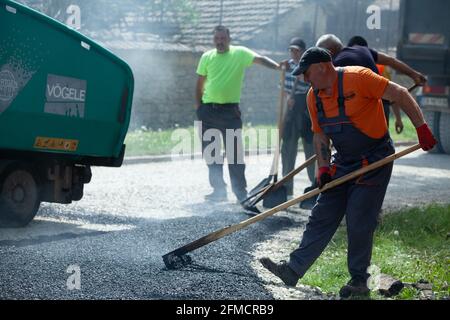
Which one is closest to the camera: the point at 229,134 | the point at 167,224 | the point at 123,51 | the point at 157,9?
the point at 167,224

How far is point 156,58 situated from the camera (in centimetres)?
1961

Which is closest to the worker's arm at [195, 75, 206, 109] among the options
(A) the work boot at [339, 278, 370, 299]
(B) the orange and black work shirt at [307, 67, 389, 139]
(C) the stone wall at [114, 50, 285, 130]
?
(B) the orange and black work shirt at [307, 67, 389, 139]

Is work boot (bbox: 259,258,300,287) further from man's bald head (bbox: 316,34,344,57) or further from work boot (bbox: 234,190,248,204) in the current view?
work boot (bbox: 234,190,248,204)

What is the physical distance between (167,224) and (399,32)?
8.27 m

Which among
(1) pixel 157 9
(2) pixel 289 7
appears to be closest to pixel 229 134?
(1) pixel 157 9

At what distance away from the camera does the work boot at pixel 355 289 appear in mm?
6695

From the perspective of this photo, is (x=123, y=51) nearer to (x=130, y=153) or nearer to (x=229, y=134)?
(x=130, y=153)

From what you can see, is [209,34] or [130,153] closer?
[130,153]

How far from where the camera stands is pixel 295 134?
11828 millimetres

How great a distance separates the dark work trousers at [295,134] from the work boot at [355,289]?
480 centimetres

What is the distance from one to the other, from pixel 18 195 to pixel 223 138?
3.25 meters

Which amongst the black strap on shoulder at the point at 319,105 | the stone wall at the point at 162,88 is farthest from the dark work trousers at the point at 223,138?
the stone wall at the point at 162,88

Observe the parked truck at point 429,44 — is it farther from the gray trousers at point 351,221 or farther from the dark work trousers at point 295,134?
the gray trousers at point 351,221

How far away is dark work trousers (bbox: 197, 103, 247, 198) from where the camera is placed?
1152cm
